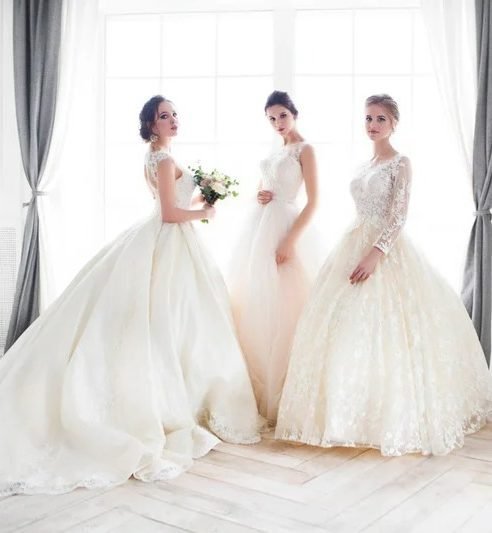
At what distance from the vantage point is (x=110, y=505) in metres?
2.43

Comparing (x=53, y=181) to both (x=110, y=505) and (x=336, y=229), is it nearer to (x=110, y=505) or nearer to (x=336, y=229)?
(x=336, y=229)

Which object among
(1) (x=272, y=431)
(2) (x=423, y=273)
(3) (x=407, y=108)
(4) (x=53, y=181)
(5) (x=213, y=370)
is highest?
(3) (x=407, y=108)

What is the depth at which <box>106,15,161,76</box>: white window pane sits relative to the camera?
14.9 feet

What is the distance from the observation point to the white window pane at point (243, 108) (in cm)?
444

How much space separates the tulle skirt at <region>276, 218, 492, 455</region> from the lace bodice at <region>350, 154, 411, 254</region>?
7cm

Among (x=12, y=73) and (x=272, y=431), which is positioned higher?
(x=12, y=73)

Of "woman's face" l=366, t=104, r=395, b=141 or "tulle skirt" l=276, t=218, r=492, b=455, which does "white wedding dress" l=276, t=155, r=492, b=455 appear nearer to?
"tulle skirt" l=276, t=218, r=492, b=455

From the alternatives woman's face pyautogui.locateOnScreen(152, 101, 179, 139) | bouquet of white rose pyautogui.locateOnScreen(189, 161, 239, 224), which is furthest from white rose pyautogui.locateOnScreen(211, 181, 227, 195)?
woman's face pyautogui.locateOnScreen(152, 101, 179, 139)

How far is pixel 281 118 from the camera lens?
368 centimetres

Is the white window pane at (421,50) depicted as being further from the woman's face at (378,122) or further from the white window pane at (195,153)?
the white window pane at (195,153)

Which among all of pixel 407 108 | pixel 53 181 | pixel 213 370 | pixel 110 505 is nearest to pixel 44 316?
pixel 213 370

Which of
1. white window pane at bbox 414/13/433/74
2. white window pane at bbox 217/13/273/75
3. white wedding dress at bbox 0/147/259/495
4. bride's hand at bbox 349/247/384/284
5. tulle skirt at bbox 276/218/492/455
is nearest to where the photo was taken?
white wedding dress at bbox 0/147/259/495

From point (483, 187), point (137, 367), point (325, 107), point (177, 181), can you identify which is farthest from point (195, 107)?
point (137, 367)

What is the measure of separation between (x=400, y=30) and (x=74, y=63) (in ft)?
6.99
